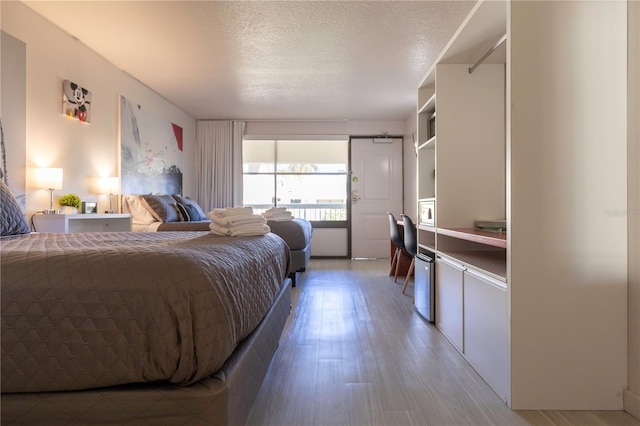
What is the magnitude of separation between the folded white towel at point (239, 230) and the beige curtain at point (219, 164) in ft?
13.4

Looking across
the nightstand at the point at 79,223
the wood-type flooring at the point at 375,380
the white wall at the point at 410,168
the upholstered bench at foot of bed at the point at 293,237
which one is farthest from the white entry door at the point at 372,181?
the nightstand at the point at 79,223

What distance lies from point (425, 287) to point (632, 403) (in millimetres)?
1313

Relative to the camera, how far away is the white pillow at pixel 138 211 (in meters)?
3.77

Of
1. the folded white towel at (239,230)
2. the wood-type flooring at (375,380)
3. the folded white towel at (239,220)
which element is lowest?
the wood-type flooring at (375,380)

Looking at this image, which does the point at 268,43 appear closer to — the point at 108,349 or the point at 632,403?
the point at 108,349

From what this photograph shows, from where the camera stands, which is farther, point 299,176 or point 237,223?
point 299,176

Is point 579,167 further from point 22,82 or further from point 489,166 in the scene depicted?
point 22,82

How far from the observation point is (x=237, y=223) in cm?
192

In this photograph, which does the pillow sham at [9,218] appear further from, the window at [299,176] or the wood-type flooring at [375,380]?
the window at [299,176]

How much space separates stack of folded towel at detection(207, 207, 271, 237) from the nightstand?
5.04 feet

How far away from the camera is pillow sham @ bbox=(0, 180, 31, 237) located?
1719 mm

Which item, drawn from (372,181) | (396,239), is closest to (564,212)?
(396,239)

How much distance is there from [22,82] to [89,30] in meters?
0.76

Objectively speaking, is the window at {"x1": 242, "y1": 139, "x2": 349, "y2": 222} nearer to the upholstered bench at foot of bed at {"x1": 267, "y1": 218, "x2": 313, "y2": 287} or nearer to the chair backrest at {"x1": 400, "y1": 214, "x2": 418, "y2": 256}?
the upholstered bench at foot of bed at {"x1": 267, "y1": 218, "x2": 313, "y2": 287}
